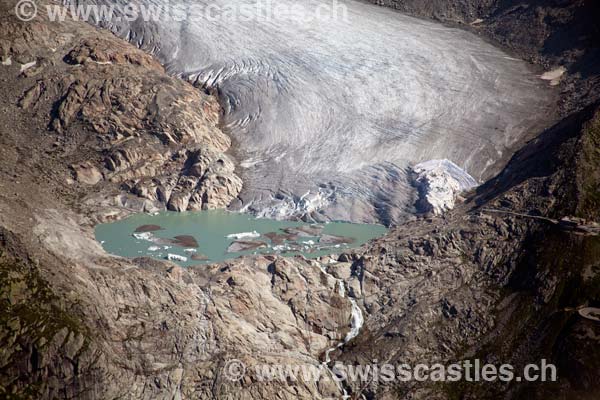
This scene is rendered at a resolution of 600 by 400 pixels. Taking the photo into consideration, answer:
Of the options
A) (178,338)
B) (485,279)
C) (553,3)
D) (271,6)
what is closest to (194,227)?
(178,338)

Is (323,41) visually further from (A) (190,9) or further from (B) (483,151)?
(B) (483,151)

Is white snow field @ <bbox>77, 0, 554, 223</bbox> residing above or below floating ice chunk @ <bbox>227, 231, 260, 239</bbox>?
above

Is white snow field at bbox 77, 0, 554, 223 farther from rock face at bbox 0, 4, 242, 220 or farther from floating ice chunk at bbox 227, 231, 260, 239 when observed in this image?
floating ice chunk at bbox 227, 231, 260, 239

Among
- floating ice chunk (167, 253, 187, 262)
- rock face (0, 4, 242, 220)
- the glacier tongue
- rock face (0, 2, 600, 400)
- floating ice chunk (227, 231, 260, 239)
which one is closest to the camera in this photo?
rock face (0, 2, 600, 400)

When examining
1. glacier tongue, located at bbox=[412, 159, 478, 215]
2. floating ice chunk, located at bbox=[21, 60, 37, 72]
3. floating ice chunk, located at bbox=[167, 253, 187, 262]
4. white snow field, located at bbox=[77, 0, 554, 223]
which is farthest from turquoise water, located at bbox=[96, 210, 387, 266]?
floating ice chunk, located at bbox=[21, 60, 37, 72]

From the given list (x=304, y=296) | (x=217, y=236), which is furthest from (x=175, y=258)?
(x=304, y=296)

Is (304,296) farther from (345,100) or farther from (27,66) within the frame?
(27,66)
